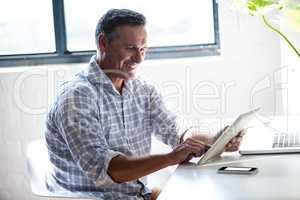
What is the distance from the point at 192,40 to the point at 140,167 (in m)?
1.31

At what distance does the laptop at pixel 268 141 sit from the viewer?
1.75 m

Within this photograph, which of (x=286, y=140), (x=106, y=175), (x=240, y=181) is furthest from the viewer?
(x=286, y=140)

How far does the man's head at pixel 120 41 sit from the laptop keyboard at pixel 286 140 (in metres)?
0.61

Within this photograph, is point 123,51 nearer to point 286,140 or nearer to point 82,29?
point 286,140

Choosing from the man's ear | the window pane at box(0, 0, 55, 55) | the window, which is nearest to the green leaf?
the man's ear

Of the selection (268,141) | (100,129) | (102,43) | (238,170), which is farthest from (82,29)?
(238,170)

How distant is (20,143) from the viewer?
9.44 ft

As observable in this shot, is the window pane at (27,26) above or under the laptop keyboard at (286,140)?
above

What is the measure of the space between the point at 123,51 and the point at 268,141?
25.6 inches

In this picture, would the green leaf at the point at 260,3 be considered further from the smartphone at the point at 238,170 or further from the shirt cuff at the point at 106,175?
the shirt cuff at the point at 106,175

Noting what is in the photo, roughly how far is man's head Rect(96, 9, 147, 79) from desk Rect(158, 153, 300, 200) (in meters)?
0.53

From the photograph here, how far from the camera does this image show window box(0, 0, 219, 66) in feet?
9.11

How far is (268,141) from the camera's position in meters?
1.90

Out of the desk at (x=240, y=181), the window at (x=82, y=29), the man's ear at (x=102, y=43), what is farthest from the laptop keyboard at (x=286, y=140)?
the window at (x=82, y=29)
